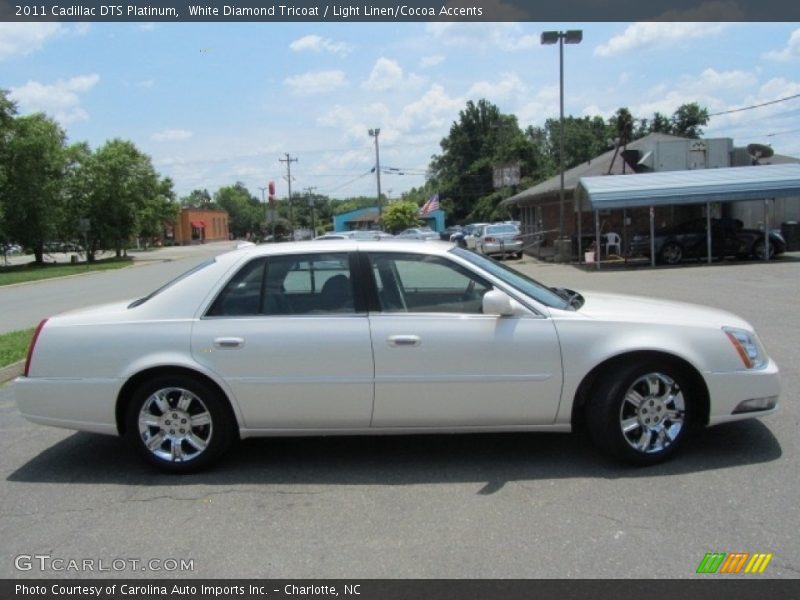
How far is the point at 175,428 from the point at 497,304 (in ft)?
7.64

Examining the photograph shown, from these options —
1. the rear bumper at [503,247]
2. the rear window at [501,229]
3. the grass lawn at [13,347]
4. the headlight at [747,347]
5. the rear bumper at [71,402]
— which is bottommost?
the grass lawn at [13,347]

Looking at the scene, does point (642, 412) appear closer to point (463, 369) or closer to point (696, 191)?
point (463, 369)

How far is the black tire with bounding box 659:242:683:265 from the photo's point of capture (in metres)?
23.1

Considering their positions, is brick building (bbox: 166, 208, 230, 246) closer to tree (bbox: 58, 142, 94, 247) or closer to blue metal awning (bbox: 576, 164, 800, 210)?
tree (bbox: 58, 142, 94, 247)

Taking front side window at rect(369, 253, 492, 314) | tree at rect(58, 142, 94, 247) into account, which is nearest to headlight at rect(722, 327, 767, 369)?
front side window at rect(369, 253, 492, 314)

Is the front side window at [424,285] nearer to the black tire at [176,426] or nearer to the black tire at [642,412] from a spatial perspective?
the black tire at [642,412]

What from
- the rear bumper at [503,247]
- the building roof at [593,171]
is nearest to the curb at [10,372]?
the rear bumper at [503,247]

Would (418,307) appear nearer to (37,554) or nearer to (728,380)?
(728,380)

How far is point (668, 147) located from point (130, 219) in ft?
125

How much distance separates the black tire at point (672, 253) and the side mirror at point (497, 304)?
2039cm

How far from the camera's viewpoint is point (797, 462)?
14.8ft

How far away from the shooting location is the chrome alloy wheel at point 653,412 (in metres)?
4.53

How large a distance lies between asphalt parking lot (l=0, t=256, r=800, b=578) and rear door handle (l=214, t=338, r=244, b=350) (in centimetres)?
90

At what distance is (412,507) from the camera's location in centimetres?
412
